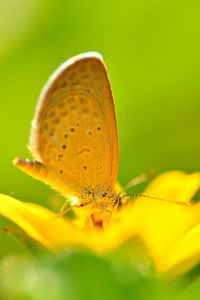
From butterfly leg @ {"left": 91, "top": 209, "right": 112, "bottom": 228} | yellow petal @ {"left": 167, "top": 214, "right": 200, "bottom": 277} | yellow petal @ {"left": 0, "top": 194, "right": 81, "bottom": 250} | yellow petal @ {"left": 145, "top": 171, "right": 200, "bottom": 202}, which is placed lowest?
yellow petal @ {"left": 145, "top": 171, "right": 200, "bottom": 202}

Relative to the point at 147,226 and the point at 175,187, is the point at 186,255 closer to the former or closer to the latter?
the point at 147,226

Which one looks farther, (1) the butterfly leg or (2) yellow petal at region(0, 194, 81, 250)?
(1) the butterfly leg

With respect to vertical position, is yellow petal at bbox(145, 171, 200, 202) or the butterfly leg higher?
the butterfly leg

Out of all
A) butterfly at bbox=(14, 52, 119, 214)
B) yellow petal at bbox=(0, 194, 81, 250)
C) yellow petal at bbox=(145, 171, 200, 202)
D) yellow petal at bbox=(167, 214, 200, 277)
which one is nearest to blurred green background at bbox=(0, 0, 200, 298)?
yellow petal at bbox=(145, 171, 200, 202)

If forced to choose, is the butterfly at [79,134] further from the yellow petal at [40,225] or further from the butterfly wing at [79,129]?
the yellow petal at [40,225]

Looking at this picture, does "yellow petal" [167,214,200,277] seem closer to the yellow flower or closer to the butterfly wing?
the yellow flower

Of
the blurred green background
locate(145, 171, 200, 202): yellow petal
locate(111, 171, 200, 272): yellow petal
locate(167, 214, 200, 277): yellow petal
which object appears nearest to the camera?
locate(167, 214, 200, 277): yellow petal
